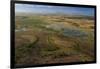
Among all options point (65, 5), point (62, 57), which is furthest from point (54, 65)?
point (65, 5)

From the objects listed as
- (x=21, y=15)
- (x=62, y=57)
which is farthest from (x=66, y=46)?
(x=21, y=15)

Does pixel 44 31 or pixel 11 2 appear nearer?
pixel 11 2

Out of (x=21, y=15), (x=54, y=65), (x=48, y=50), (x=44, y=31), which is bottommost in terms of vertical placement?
(x=54, y=65)

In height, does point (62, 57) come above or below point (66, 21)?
below

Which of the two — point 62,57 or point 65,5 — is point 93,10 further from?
point 62,57
